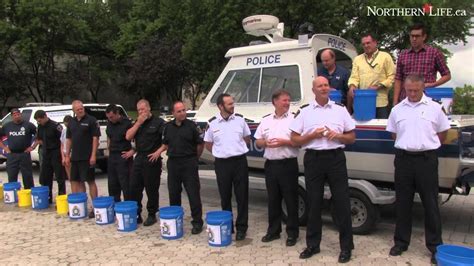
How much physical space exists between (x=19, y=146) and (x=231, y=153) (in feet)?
15.2

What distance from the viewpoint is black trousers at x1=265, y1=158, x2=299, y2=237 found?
510cm

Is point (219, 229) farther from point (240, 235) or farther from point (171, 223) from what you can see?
point (171, 223)

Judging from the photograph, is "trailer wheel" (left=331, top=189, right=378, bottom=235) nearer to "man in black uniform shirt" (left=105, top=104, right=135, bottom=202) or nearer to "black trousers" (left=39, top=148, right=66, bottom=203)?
"man in black uniform shirt" (left=105, top=104, right=135, bottom=202)

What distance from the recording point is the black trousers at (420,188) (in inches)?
174

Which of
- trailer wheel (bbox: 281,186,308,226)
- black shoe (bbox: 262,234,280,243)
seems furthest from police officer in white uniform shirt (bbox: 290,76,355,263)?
trailer wheel (bbox: 281,186,308,226)

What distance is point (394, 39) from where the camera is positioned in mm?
20359

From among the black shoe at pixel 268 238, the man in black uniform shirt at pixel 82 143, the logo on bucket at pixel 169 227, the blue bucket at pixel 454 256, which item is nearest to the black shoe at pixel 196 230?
the logo on bucket at pixel 169 227

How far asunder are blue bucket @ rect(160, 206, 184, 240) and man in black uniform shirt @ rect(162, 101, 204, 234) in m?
0.26

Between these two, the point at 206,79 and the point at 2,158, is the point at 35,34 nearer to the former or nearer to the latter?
the point at 206,79

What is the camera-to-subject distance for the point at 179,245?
543 cm

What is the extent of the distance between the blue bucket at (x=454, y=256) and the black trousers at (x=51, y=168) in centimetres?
617

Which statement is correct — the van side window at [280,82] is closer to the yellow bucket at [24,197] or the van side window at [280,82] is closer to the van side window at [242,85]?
the van side window at [242,85]

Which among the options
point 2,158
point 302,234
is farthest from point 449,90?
point 2,158

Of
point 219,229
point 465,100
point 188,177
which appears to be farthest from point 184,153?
point 465,100
